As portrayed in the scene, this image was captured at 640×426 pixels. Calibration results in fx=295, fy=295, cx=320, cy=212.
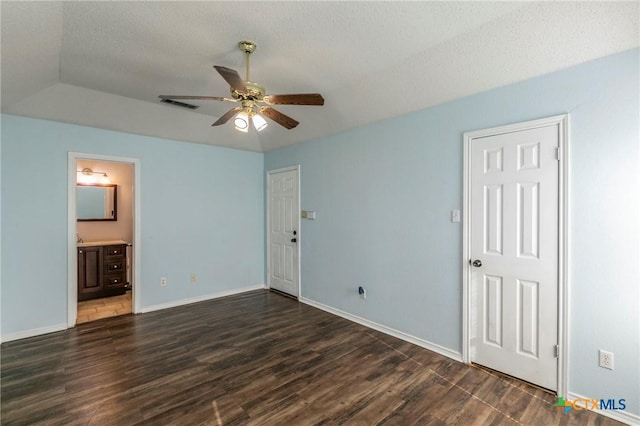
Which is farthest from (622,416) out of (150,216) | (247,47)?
(150,216)

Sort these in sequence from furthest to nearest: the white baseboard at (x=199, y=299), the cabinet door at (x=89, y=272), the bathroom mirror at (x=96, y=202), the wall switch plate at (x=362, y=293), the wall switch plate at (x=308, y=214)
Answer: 1. the bathroom mirror at (x=96, y=202)
2. the cabinet door at (x=89, y=272)
3. the wall switch plate at (x=308, y=214)
4. the white baseboard at (x=199, y=299)
5. the wall switch plate at (x=362, y=293)

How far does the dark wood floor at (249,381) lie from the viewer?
206 cm

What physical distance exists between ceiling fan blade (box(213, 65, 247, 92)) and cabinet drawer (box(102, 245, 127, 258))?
419 centimetres

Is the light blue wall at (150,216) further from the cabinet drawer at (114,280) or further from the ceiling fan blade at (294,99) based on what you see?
the ceiling fan blade at (294,99)

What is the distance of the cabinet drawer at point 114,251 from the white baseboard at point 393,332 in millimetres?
3263

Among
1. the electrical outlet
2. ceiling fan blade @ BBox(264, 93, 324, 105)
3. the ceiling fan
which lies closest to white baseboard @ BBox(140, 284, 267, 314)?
the ceiling fan

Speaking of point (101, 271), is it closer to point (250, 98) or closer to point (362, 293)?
point (362, 293)

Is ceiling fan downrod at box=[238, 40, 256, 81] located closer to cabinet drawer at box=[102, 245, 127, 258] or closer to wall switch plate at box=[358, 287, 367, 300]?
wall switch plate at box=[358, 287, 367, 300]

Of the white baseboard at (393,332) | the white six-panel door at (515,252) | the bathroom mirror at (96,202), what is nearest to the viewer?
the white six-panel door at (515,252)

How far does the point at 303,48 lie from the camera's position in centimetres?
244

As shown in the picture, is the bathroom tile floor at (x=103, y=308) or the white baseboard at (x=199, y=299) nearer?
the bathroom tile floor at (x=103, y=308)

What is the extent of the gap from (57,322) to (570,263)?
17.4ft

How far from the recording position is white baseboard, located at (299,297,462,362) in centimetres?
289

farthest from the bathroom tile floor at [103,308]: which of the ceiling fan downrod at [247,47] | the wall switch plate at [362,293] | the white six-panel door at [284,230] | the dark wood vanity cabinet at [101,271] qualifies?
the ceiling fan downrod at [247,47]
